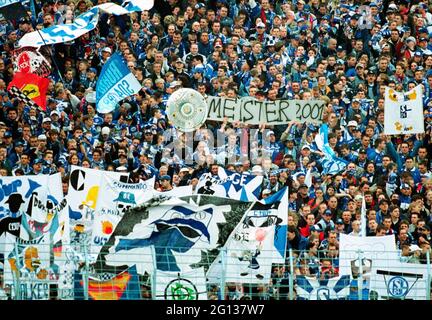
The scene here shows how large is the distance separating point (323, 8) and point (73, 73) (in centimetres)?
453

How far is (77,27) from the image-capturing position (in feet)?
87.7

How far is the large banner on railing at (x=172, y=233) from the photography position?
1938 cm

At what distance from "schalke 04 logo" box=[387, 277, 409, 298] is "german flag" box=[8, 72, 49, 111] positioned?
8.12m

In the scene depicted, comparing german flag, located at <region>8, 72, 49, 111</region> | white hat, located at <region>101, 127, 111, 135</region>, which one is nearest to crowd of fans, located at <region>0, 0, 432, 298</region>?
white hat, located at <region>101, 127, 111, 135</region>

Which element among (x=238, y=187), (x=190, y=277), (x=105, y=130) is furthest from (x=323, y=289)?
(x=105, y=130)

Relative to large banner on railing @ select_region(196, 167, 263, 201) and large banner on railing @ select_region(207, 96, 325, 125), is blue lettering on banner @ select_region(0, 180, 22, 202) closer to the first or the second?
large banner on railing @ select_region(196, 167, 263, 201)

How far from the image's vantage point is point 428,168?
84.2ft

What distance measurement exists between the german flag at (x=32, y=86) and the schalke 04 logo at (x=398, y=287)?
8.12 m

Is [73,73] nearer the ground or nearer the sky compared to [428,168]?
nearer the sky

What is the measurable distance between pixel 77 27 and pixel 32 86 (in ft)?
4.51

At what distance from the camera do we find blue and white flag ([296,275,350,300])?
64.5 feet
